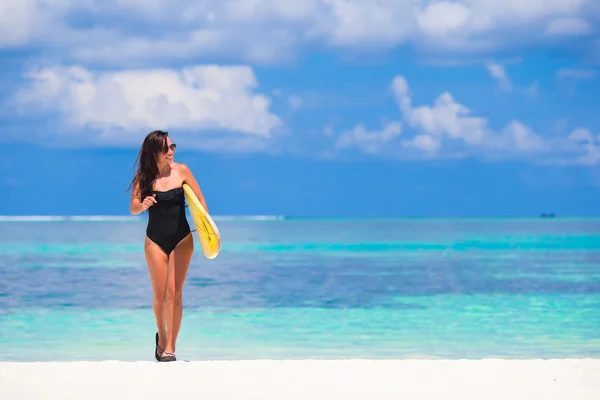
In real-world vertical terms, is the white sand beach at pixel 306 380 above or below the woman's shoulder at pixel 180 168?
below

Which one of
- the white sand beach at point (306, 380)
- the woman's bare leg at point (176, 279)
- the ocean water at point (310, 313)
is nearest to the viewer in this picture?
the white sand beach at point (306, 380)

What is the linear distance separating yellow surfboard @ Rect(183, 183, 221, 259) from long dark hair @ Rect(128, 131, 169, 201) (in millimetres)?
259

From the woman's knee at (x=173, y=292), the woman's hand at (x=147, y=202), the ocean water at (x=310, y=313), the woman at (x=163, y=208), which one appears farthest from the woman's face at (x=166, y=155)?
the ocean water at (x=310, y=313)

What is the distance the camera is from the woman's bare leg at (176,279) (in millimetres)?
6758

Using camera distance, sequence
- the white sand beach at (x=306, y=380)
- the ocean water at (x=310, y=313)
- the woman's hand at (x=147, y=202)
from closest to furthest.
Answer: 1. the white sand beach at (x=306, y=380)
2. the woman's hand at (x=147, y=202)
3. the ocean water at (x=310, y=313)

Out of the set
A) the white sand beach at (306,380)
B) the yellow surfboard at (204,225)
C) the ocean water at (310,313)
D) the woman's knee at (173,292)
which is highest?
the ocean water at (310,313)

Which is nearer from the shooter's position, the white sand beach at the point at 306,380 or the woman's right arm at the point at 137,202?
the white sand beach at the point at 306,380

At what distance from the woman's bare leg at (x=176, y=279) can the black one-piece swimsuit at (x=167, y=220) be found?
56 millimetres

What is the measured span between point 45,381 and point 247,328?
7.06 m

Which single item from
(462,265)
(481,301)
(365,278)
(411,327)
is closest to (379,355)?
(411,327)

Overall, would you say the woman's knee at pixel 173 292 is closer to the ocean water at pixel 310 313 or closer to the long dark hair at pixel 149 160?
the long dark hair at pixel 149 160

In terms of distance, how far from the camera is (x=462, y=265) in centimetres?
2927

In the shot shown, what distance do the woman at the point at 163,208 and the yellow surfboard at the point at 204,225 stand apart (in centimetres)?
6

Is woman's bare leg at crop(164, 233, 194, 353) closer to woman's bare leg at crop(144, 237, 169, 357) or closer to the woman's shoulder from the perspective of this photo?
woman's bare leg at crop(144, 237, 169, 357)
